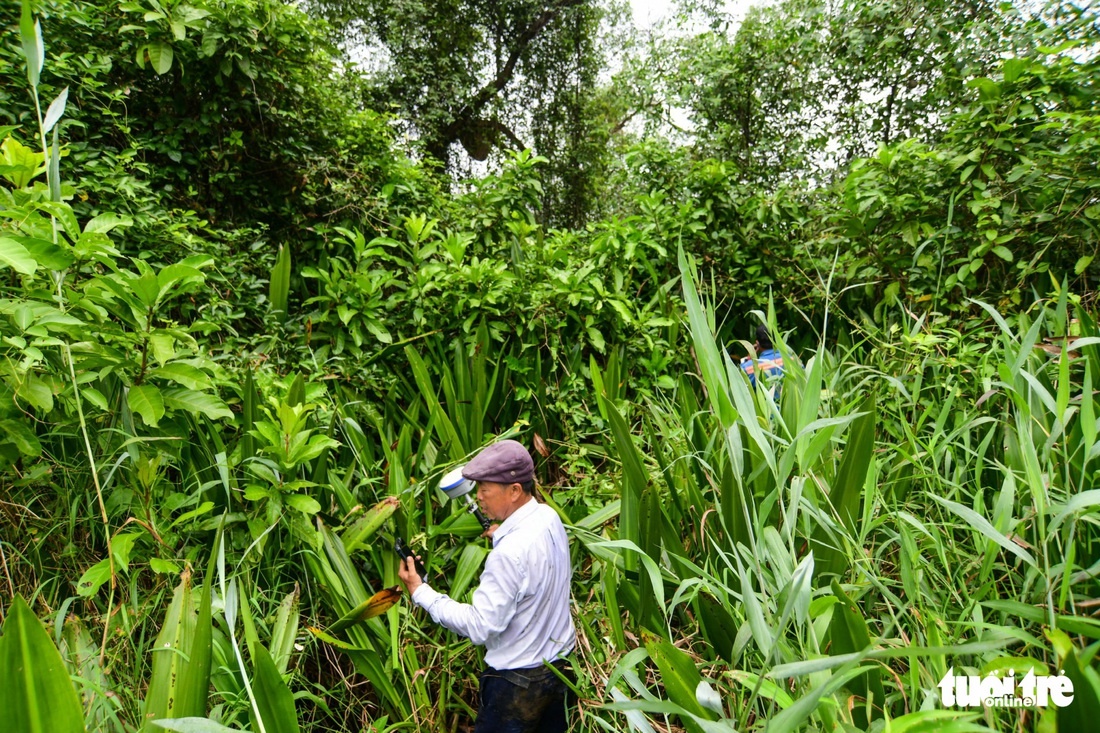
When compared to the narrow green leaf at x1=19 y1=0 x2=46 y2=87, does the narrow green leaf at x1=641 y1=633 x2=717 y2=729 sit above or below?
below

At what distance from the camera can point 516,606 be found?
1.84 meters

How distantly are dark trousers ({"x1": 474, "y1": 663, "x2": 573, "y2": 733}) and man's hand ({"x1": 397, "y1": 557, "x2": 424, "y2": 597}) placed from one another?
0.35 meters

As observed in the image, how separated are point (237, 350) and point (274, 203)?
55.2 inches

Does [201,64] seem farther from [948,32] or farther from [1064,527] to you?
[948,32]

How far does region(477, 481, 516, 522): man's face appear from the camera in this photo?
1.96m

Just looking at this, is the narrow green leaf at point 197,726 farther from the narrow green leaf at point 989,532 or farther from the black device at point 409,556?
the narrow green leaf at point 989,532

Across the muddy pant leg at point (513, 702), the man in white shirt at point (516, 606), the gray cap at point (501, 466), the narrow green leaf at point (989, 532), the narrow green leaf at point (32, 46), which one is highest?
the narrow green leaf at point (32, 46)

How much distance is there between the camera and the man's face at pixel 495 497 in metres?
1.96

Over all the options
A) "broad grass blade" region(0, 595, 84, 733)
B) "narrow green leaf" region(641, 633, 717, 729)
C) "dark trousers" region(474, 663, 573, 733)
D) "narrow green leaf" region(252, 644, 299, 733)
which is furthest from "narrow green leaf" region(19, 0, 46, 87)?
"dark trousers" region(474, 663, 573, 733)

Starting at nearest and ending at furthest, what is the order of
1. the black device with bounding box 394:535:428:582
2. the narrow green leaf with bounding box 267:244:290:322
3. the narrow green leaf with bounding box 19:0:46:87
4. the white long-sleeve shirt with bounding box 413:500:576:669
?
the narrow green leaf with bounding box 19:0:46:87 → the white long-sleeve shirt with bounding box 413:500:576:669 → the black device with bounding box 394:535:428:582 → the narrow green leaf with bounding box 267:244:290:322

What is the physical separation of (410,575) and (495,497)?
40 cm

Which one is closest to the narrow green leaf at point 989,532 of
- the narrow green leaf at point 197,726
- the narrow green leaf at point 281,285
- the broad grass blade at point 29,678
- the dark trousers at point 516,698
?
the dark trousers at point 516,698

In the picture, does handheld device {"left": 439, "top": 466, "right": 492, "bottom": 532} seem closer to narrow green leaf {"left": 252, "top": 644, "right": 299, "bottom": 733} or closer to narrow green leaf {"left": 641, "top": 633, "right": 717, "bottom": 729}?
narrow green leaf {"left": 252, "top": 644, "right": 299, "bottom": 733}

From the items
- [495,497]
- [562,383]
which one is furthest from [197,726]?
[562,383]
